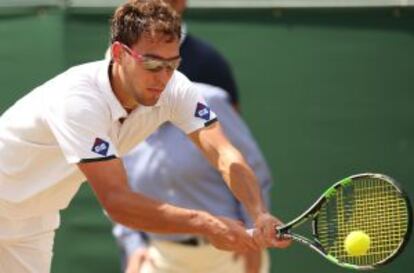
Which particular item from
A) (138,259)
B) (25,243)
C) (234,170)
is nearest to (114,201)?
(234,170)

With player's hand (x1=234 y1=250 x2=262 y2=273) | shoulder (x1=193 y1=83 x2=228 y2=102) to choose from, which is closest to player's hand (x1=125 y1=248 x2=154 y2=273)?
player's hand (x1=234 y1=250 x2=262 y2=273)

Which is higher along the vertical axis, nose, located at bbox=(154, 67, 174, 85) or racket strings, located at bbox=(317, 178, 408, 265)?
nose, located at bbox=(154, 67, 174, 85)

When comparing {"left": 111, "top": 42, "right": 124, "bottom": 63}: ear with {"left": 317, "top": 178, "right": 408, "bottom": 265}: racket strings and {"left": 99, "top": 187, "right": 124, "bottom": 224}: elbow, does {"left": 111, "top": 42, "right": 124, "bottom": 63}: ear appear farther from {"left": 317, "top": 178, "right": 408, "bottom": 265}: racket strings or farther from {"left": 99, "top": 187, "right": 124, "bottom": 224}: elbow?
{"left": 317, "top": 178, "right": 408, "bottom": 265}: racket strings

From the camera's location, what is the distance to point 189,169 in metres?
6.11

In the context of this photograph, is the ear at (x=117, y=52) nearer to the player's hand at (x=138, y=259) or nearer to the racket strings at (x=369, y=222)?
the racket strings at (x=369, y=222)

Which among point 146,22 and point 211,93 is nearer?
point 146,22

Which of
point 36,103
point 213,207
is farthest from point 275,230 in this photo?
point 213,207

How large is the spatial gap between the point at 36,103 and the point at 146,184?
135 cm

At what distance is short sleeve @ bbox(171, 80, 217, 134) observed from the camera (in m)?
5.01

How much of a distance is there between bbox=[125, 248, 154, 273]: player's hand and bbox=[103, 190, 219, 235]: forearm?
5.61 feet

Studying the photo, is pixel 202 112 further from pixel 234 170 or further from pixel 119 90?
pixel 119 90

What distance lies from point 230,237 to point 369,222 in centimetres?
79

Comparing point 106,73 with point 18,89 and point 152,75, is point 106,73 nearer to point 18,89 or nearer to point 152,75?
point 152,75

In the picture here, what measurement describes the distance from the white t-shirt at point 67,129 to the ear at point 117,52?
0.23 feet
